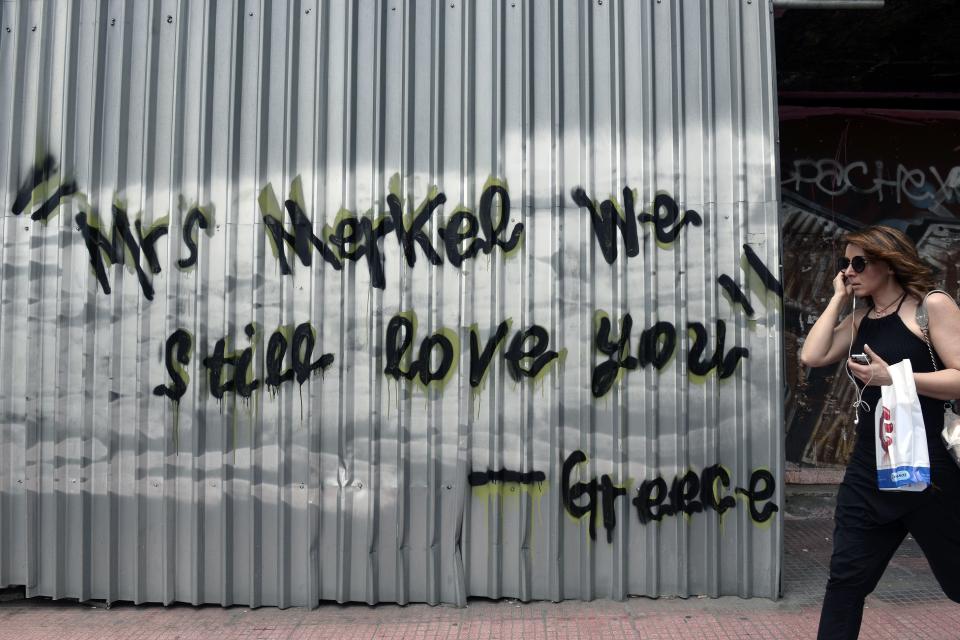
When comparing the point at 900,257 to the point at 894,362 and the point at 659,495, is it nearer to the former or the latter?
the point at 894,362

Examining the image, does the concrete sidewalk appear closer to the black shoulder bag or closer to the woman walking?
the woman walking

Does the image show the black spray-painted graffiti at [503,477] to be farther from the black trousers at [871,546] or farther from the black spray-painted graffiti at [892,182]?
the black spray-painted graffiti at [892,182]

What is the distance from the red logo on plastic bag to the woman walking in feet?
0.34

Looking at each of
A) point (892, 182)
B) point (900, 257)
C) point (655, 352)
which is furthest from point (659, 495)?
point (892, 182)

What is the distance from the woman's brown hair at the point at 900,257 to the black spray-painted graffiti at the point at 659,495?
1412 mm

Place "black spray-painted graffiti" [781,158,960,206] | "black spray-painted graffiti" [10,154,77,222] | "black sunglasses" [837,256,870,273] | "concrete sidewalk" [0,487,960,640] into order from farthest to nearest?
"black spray-painted graffiti" [781,158,960,206], "black spray-painted graffiti" [10,154,77,222], "concrete sidewalk" [0,487,960,640], "black sunglasses" [837,256,870,273]

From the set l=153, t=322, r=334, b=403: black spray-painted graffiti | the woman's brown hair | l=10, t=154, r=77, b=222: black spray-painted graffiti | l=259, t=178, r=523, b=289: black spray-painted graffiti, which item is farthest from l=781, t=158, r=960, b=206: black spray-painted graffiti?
l=10, t=154, r=77, b=222: black spray-painted graffiti

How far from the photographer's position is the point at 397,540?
357cm

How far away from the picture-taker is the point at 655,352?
3.58 m

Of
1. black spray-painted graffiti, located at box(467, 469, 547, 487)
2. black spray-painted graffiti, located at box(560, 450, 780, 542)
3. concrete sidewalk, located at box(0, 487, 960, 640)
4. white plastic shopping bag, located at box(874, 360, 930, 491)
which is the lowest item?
concrete sidewalk, located at box(0, 487, 960, 640)

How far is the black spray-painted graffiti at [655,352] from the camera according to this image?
11.7 ft

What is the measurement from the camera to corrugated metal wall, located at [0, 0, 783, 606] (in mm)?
3564

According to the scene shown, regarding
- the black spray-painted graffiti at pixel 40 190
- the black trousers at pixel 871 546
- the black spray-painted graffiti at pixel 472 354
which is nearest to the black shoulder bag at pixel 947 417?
the black trousers at pixel 871 546

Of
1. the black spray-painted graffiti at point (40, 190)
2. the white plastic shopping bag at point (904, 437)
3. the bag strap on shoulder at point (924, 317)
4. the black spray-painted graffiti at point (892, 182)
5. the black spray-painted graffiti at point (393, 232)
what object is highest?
the black spray-painted graffiti at point (892, 182)
